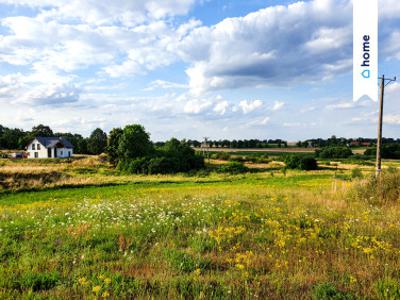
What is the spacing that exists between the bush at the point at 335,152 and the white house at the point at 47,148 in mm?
79038

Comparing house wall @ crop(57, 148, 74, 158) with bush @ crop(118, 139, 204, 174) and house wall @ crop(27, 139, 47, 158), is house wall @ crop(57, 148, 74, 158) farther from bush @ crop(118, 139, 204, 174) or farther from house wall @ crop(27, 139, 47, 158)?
bush @ crop(118, 139, 204, 174)

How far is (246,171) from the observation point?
56781 mm

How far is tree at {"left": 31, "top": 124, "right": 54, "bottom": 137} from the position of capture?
102500 millimetres

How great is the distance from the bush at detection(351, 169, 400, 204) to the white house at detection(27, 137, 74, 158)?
74.1m

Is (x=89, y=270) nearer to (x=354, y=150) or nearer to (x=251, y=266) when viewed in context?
(x=251, y=266)

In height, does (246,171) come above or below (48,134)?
below

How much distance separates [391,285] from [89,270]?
4.94 m

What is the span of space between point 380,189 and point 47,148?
249 ft

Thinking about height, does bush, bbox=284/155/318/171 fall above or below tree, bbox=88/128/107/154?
below

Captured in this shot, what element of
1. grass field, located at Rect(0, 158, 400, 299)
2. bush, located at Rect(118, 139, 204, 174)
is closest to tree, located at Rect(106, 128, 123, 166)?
bush, located at Rect(118, 139, 204, 174)

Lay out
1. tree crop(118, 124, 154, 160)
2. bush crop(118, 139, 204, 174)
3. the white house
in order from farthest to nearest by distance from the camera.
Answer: the white house, tree crop(118, 124, 154, 160), bush crop(118, 139, 204, 174)

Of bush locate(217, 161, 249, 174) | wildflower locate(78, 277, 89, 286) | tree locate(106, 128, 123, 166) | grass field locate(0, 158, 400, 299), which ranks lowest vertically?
bush locate(217, 161, 249, 174)

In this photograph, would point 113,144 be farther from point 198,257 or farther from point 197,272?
point 197,272

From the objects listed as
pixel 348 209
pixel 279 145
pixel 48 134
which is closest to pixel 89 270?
pixel 348 209
